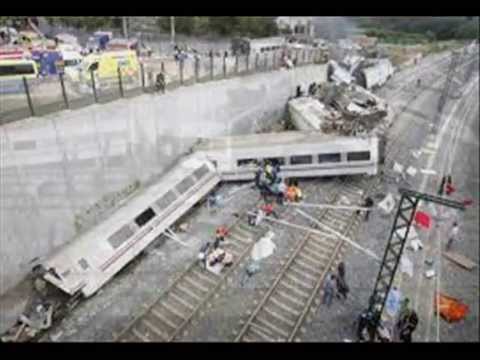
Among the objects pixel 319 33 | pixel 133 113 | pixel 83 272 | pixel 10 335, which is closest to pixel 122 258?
pixel 83 272

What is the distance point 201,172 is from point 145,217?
447 cm

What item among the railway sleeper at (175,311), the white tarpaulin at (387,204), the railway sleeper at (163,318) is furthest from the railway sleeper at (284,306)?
the white tarpaulin at (387,204)

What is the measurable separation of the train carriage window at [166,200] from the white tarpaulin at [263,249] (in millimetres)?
4294

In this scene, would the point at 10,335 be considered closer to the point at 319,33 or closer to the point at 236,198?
the point at 236,198

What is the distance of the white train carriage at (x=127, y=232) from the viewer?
14266 mm

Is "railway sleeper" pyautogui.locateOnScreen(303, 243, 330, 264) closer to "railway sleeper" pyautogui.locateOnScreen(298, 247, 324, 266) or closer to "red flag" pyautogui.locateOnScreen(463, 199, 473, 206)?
"railway sleeper" pyautogui.locateOnScreen(298, 247, 324, 266)

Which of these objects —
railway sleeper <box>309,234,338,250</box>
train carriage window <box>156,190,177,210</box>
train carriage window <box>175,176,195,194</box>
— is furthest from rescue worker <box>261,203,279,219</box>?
train carriage window <box>156,190,177,210</box>

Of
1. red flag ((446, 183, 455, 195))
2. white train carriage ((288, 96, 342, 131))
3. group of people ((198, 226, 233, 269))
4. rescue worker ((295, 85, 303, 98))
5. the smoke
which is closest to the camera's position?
group of people ((198, 226, 233, 269))

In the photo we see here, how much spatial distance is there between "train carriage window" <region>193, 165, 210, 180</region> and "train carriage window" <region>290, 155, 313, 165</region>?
14.6 ft

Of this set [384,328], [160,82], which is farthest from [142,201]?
[384,328]

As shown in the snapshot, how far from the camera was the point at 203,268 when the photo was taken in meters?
15.8

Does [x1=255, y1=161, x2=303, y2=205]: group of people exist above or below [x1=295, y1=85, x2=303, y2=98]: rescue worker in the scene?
below

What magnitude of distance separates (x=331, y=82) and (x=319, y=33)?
35075mm

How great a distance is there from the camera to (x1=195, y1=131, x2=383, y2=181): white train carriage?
2162 centimetres
